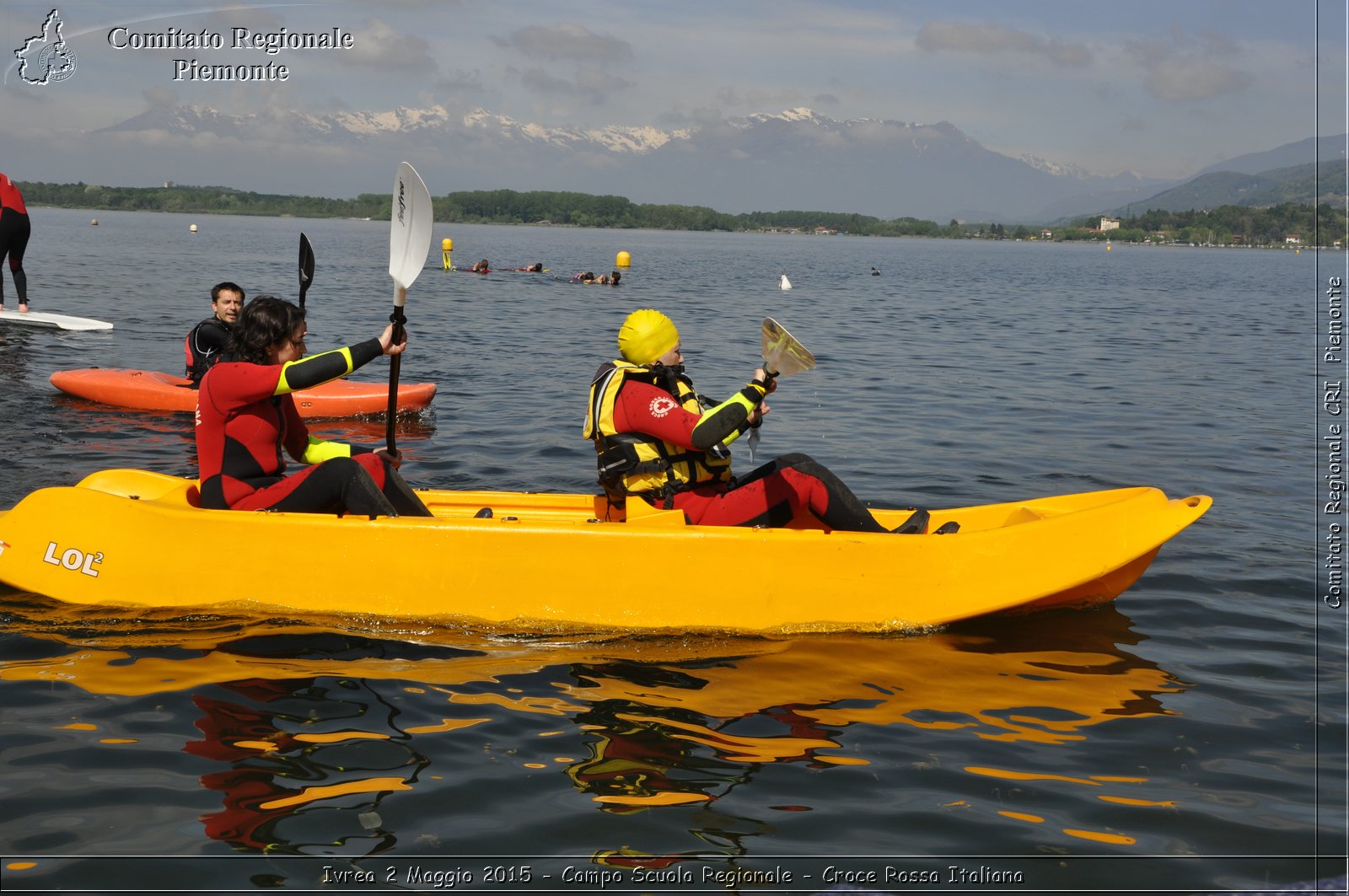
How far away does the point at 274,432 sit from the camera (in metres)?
6.04

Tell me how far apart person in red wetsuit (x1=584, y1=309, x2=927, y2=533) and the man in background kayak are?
14.2ft

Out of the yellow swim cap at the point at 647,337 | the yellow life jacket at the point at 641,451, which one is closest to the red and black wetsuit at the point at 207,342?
the yellow life jacket at the point at 641,451

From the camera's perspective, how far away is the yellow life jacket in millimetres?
5969

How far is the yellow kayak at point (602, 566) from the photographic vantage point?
589 cm

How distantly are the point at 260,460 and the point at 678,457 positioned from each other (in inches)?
87.2

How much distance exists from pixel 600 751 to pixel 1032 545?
266 cm

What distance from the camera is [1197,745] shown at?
5.00 m

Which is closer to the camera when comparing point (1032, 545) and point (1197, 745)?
point (1197, 745)

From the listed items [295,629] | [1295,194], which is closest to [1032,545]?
[295,629]

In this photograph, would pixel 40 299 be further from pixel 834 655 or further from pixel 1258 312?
pixel 1258 312

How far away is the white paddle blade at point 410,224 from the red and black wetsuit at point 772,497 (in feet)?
6.67

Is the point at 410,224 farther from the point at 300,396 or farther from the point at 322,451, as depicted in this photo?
the point at 300,396

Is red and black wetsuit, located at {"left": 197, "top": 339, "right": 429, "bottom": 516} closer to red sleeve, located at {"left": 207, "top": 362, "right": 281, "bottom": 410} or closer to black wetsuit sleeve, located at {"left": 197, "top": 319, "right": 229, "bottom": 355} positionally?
red sleeve, located at {"left": 207, "top": 362, "right": 281, "bottom": 410}

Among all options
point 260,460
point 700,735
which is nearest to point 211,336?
point 260,460
